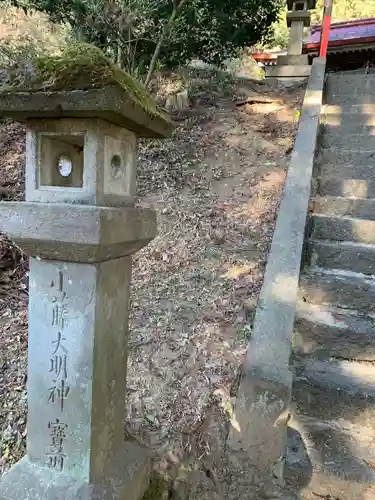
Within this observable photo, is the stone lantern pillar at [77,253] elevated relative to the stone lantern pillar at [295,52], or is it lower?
lower

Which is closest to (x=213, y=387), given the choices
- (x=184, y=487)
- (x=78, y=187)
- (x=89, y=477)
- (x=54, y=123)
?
(x=184, y=487)

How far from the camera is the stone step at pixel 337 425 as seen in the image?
223 cm

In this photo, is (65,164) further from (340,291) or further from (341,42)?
(341,42)

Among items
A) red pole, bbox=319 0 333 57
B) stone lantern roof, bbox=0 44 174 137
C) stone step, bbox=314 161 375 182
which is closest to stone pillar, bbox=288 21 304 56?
red pole, bbox=319 0 333 57

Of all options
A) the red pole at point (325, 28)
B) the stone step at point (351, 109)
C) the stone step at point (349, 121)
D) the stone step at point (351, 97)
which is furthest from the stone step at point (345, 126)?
the red pole at point (325, 28)

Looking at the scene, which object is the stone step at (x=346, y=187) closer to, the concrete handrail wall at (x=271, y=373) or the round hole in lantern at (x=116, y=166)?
the concrete handrail wall at (x=271, y=373)

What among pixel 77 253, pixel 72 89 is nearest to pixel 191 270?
pixel 77 253

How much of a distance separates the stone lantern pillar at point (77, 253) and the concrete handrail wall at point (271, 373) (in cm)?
68

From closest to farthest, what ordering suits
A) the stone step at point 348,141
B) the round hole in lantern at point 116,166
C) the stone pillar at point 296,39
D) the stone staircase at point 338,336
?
the round hole in lantern at point 116,166 → the stone staircase at point 338,336 → the stone step at point 348,141 → the stone pillar at point 296,39

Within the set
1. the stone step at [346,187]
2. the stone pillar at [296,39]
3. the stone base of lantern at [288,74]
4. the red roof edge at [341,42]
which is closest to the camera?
the stone step at [346,187]

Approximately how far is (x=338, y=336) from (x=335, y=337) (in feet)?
0.07

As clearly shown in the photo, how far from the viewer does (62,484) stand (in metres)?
1.84

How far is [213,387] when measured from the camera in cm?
266

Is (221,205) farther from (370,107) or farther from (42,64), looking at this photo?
(42,64)
